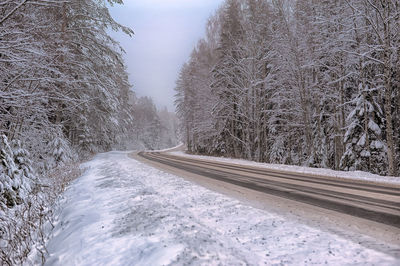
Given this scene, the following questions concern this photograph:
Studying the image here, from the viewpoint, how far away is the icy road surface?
2.67 m

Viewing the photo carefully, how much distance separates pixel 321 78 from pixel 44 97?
16515 mm

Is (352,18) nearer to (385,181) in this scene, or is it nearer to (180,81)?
(385,181)

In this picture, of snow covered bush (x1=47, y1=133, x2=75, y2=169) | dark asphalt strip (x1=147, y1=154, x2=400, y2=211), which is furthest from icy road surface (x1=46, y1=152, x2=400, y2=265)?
snow covered bush (x1=47, y1=133, x2=75, y2=169)

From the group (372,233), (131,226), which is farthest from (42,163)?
(372,233)

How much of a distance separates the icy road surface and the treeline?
930cm

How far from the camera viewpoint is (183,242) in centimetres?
309

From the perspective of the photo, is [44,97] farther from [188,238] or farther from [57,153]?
A: [57,153]

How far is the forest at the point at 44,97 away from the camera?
14.8 feet

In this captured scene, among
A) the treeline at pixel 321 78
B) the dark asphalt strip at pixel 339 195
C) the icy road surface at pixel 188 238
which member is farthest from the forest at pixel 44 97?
the treeline at pixel 321 78

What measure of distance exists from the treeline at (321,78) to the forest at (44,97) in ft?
32.6

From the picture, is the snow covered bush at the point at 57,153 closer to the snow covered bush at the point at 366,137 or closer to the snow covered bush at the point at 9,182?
the snow covered bush at the point at 9,182

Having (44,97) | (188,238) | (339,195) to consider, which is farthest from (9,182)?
(339,195)

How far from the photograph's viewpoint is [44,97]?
6168 mm

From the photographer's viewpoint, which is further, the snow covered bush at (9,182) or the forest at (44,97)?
the snow covered bush at (9,182)
